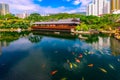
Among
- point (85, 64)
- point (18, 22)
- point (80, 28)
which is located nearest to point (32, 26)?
point (18, 22)

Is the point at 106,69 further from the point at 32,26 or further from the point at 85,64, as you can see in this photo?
the point at 32,26

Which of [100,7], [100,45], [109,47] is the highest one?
[100,7]

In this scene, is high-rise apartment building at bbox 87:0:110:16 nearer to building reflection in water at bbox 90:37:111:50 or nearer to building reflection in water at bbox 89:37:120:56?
building reflection in water at bbox 90:37:111:50

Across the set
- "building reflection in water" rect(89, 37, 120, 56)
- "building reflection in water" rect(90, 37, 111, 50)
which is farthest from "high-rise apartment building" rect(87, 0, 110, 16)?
"building reflection in water" rect(89, 37, 120, 56)

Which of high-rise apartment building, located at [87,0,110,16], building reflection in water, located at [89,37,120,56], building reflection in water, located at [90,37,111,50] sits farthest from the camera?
high-rise apartment building, located at [87,0,110,16]

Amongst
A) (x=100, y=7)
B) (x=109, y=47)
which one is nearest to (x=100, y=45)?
(x=109, y=47)

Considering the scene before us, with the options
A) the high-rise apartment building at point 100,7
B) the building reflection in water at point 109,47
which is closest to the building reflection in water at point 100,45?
the building reflection in water at point 109,47

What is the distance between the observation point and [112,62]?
25.6 m

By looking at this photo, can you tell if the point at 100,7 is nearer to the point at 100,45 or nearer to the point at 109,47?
the point at 100,45

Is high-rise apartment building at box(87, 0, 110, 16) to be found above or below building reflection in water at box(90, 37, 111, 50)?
above

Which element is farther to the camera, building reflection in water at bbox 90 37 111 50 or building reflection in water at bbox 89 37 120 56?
building reflection in water at bbox 90 37 111 50

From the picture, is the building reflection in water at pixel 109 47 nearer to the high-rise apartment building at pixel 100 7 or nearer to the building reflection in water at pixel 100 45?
the building reflection in water at pixel 100 45

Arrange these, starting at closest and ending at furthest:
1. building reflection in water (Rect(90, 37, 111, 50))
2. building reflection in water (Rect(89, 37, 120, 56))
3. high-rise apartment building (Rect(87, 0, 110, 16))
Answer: building reflection in water (Rect(89, 37, 120, 56)), building reflection in water (Rect(90, 37, 111, 50)), high-rise apartment building (Rect(87, 0, 110, 16))

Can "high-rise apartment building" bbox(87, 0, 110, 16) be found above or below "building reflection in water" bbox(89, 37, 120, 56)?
above
